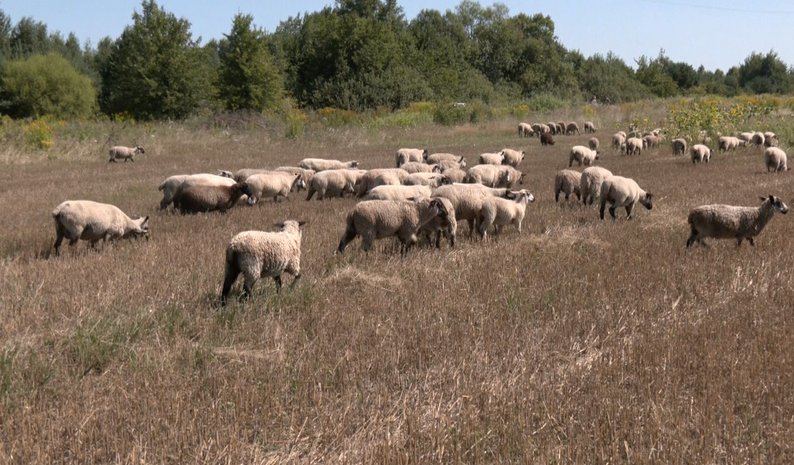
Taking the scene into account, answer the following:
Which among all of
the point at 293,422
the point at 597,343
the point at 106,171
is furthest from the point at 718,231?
the point at 106,171

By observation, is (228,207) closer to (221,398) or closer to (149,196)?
(149,196)

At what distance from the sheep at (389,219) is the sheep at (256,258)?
2.15 meters

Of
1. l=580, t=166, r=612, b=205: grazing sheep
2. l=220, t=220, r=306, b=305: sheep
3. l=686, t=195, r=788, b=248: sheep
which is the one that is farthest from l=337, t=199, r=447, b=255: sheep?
l=580, t=166, r=612, b=205: grazing sheep

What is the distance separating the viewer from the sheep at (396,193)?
13180mm

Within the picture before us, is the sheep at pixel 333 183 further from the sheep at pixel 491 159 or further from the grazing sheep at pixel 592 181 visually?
the grazing sheep at pixel 592 181

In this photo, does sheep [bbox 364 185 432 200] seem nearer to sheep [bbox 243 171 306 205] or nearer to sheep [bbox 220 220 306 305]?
sheep [bbox 220 220 306 305]

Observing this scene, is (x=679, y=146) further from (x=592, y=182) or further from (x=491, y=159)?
(x=592, y=182)

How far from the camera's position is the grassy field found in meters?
4.86

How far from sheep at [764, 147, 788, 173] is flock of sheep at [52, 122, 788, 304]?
3 cm

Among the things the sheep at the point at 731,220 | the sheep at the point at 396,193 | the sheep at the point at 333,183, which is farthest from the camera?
the sheep at the point at 333,183

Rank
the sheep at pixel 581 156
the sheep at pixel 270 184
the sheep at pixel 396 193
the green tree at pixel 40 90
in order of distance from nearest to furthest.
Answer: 1. the sheep at pixel 396 193
2. the sheep at pixel 270 184
3. the sheep at pixel 581 156
4. the green tree at pixel 40 90

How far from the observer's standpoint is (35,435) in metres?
4.93

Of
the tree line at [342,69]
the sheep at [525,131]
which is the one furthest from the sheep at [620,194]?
the tree line at [342,69]

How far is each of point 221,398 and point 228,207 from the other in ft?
39.0
